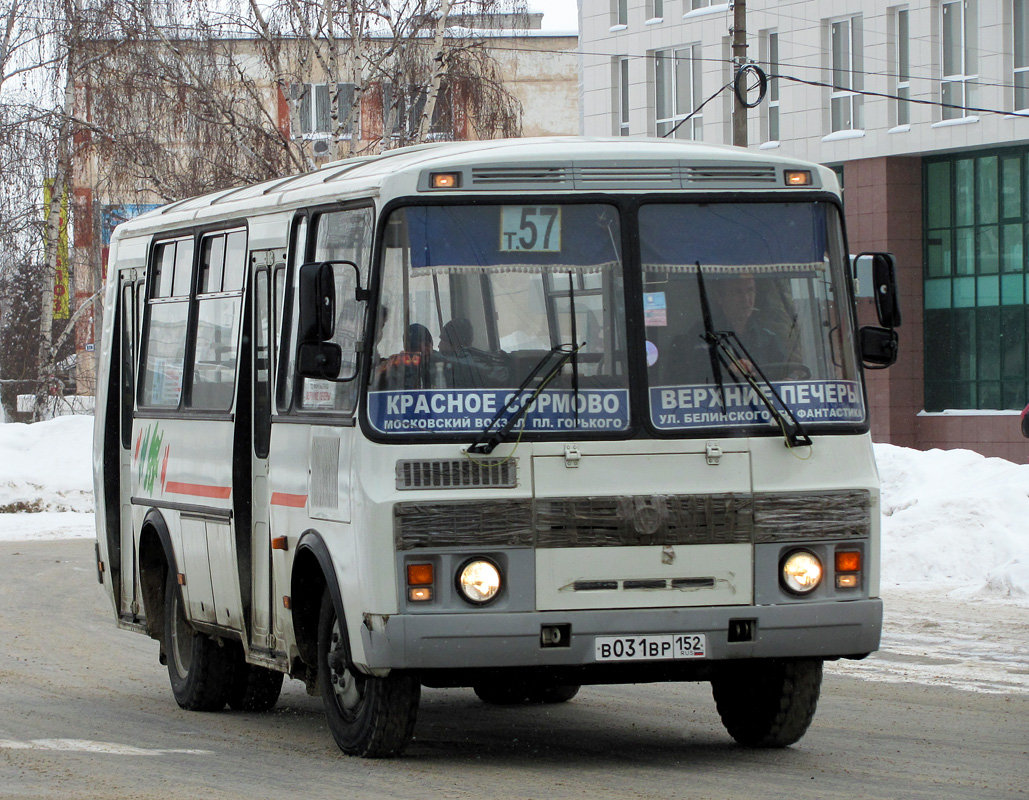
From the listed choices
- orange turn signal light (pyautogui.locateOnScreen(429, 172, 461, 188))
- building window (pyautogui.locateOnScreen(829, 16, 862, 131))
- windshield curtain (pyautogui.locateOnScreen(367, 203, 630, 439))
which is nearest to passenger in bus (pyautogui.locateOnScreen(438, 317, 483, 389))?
windshield curtain (pyautogui.locateOnScreen(367, 203, 630, 439))

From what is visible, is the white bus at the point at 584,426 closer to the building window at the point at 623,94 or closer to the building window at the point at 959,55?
the building window at the point at 959,55

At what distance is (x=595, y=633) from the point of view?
26.9 feet

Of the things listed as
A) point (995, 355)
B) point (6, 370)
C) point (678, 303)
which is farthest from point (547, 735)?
point (6, 370)

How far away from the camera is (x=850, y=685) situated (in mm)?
11836

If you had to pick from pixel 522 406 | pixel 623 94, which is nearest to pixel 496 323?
pixel 522 406

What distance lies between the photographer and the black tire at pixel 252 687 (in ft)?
36.6

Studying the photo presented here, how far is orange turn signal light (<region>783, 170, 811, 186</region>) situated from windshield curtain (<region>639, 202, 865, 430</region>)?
0.30 ft

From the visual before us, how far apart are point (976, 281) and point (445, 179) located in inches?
1271

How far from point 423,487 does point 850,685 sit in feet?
15.0

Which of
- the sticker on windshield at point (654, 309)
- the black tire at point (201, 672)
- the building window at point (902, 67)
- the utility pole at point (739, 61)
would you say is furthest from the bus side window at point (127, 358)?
the building window at point (902, 67)

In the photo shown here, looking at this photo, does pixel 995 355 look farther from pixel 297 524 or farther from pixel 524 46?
pixel 297 524

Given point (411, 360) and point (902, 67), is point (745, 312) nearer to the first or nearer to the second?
point (411, 360)

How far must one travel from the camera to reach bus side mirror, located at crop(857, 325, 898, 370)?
345 inches

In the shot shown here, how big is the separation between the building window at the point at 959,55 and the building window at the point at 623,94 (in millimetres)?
9742
